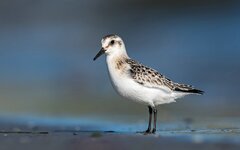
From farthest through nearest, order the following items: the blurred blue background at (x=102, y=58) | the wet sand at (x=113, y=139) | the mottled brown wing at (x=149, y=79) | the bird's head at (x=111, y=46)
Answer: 1. the blurred blue background at (x=102, y=58)
2. the bird's head at (x=111, y=46)
3. the mottled brown wing at (x=149, y=79)
4. the wet sand at (x=113, y=139)

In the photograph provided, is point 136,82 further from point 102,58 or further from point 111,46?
point 102,58

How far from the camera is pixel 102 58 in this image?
55.5ft

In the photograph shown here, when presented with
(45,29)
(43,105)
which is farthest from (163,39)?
(43,105)

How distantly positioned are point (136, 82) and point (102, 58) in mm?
6968

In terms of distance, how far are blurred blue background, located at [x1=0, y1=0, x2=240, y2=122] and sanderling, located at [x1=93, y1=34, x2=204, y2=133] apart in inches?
57.6

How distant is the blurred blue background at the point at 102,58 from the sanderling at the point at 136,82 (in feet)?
4.80

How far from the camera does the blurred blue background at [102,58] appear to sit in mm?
12781

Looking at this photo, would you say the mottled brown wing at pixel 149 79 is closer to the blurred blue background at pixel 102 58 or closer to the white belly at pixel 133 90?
the white belly at pixel 133 90

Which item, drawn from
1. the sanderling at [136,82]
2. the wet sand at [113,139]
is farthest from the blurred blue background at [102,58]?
the wet sand at [113,139]

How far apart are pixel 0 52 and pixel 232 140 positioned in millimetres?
10536

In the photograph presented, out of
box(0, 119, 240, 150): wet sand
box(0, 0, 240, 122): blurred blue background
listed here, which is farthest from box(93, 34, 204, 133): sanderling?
box(0, 0, 240, 122): blurred blue background

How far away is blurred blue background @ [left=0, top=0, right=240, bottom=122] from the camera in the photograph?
41.9ft

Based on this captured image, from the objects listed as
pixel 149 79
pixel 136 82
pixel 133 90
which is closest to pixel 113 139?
pixel 133 90

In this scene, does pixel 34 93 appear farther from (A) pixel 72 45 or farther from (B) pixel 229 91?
(A) pixel 72 45
